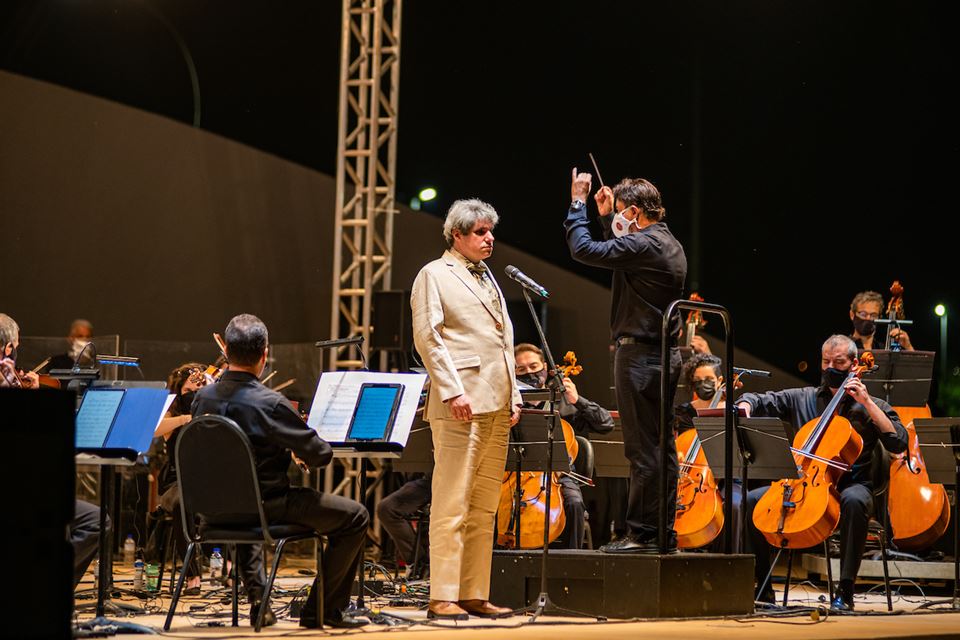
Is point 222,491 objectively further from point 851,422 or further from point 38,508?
point 851,422

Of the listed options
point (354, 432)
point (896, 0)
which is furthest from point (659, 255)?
point (896, 0)

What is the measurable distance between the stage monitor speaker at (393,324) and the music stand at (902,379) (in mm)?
3335

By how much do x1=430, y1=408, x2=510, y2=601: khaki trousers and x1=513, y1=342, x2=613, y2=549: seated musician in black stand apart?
1.68 m

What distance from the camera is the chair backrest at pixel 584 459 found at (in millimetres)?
7039

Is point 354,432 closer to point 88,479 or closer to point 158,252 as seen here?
point 88,479

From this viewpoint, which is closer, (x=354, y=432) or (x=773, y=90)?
(x=354, y=432)

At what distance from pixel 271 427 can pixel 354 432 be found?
54 cm

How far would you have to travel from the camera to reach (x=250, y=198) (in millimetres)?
10188

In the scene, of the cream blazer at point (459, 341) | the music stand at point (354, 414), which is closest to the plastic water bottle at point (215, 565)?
the music stand at point (354, 414)

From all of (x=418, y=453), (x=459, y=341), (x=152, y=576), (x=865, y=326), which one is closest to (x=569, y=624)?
(x=459, y=341)

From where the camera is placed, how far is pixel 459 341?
4.73 m

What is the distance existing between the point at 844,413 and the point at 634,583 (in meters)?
1.87

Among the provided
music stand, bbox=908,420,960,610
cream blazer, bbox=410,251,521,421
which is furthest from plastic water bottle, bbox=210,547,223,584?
music stand, bbox=908,420,960,610

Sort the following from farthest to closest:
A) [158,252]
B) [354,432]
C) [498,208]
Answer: [498,208]
[158,252]
[354,432]
